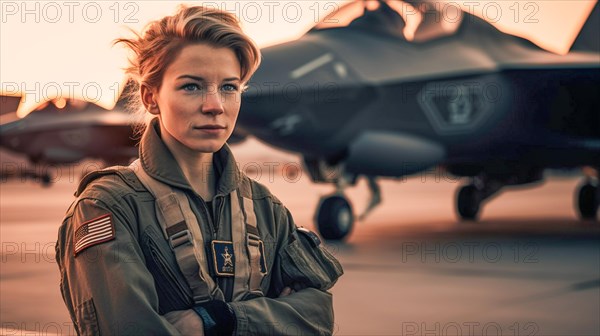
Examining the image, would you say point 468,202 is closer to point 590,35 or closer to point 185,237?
point 590,35

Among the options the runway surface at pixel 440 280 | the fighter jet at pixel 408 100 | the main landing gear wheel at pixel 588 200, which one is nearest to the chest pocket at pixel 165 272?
the runway surface at pixel 440 280

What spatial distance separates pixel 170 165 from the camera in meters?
1.61

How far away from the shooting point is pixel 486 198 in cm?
1269

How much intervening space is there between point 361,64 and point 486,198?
5.07 m

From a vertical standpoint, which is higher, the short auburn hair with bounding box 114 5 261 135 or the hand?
the short auburn hair with bounding box 114 5 261 135

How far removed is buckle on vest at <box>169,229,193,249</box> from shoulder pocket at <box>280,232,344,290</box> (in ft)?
0.86

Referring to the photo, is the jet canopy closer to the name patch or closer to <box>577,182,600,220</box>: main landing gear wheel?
<box>577,182,600,220</box>: main landing gear wheel

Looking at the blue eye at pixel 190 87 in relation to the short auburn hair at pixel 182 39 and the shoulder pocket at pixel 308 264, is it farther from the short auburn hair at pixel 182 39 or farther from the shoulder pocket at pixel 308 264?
the shoulder pocket at pixel 308 264

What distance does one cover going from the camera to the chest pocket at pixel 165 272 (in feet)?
5.02

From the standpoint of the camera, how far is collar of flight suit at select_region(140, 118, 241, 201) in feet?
5.26

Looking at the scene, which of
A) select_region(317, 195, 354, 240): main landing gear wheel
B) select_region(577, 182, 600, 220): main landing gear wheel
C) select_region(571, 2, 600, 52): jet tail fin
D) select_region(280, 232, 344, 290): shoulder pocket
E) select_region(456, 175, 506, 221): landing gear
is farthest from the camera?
select_region(577, 182, 600, 220): main landing gear wheel

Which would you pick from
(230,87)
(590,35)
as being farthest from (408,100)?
(230,87)

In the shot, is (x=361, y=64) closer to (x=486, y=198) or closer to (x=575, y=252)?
(x=575, y=252)

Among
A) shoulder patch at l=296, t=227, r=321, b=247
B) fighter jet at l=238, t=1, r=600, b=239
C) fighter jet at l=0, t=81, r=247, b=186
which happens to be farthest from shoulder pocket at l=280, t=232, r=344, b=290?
fighter jet at l=0, t=81, r=247, b=186
